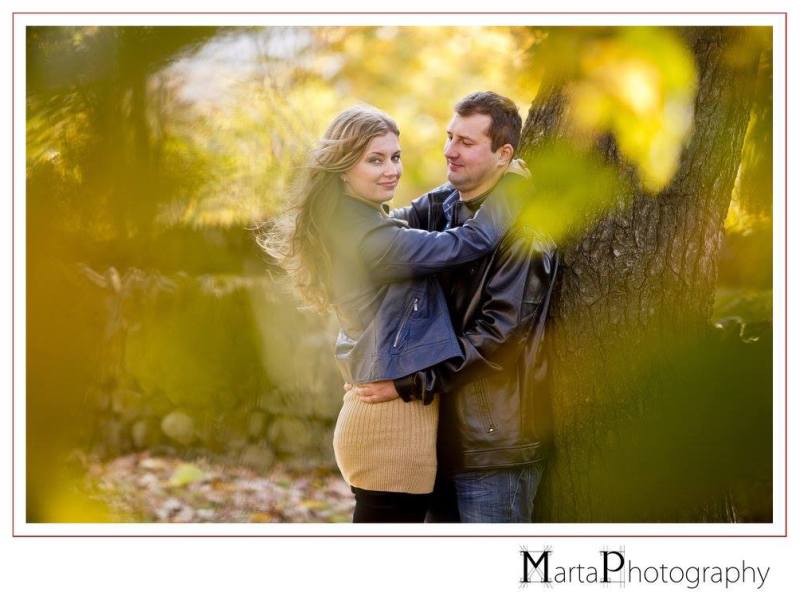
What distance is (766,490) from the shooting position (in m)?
3.07

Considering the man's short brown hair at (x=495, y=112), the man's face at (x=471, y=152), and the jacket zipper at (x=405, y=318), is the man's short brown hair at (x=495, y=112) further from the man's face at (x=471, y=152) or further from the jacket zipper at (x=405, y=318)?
the jacket zipper at (x=405, y=318)

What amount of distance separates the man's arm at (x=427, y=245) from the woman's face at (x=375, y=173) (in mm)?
102

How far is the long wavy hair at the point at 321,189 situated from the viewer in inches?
101

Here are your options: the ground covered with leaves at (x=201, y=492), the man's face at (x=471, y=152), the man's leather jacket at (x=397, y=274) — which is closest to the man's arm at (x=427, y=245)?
the man's leather jacket at (x=397, y=274)

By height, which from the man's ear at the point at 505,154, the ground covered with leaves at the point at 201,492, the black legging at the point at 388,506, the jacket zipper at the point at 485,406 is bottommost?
the ground covered with leaves at the point at 201,492

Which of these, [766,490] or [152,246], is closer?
[766,490]

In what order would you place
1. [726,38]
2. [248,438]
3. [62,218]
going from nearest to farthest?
[726,38] < [62,218] < [248,438]

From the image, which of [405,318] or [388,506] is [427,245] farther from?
[388,506]

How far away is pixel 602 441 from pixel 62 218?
2351 mm

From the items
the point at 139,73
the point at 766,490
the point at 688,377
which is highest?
the point at 139,73

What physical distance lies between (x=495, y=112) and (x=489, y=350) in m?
0.75

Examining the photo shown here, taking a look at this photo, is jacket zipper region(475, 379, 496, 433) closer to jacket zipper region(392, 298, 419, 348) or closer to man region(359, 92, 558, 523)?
man region(359, 92, 558, 523)
